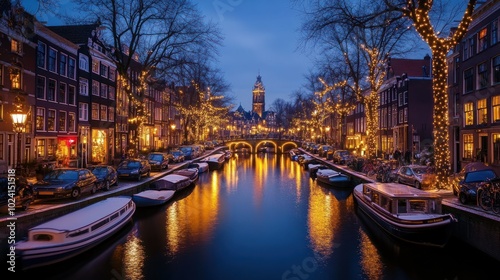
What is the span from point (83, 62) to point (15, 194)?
30926mm

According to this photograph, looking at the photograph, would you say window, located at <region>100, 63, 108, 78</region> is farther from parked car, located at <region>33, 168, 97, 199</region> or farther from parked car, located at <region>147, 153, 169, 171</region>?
parked car, located at <region>33, 168, 97, 199</region>

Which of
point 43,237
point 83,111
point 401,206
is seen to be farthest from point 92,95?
point 401,206

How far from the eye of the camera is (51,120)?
3903 centimetres

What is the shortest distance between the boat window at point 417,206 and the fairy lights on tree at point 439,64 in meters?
5.36

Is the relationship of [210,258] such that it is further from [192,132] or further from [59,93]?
[192,132]

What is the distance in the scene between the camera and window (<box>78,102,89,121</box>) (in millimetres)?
45100

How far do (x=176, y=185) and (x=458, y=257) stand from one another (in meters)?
21.3

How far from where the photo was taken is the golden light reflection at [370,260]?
15.7 meters

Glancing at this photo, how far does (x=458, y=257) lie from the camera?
55.6ft

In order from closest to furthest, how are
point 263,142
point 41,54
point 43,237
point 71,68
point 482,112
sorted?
point 43,237 < point 482,112 < point 41,54 < point 71,68 < point 263,142

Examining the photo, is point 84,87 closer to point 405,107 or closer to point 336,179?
point 336,179

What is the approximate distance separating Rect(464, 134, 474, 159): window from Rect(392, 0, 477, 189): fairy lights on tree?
1294cm

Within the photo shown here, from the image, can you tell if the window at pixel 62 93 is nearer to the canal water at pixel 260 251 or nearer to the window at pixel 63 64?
the window at pixel 63 64

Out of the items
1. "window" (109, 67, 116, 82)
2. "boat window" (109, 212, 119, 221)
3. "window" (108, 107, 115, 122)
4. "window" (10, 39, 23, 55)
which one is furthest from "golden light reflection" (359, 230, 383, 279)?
"window" (109, 67, 116, 82)
